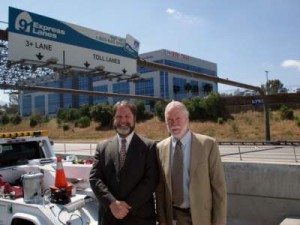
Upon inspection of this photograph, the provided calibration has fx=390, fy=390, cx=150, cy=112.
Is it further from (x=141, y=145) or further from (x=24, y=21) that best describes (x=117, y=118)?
(x=24, y=21)

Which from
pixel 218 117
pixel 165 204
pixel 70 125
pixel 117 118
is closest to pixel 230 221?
pixel 165 204

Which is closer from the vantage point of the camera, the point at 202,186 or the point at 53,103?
the point at 202,186

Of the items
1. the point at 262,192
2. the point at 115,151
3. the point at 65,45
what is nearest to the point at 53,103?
the point at 65,45

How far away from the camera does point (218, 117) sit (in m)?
64.4

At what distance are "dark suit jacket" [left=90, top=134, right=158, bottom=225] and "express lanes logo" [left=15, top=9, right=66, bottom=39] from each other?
10.6 m

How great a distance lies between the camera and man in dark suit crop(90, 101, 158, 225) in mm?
4066

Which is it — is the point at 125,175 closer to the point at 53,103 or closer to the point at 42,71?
the point at 42,71

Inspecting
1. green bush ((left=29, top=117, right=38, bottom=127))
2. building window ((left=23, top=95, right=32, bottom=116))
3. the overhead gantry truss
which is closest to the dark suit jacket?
the overhead gantry truss

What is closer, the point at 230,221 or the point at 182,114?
the point at 182,114

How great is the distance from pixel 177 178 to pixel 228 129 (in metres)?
54.5

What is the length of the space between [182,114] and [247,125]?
55451mm

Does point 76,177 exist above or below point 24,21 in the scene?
below

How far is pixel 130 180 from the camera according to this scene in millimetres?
4156

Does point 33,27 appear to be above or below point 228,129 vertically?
above
